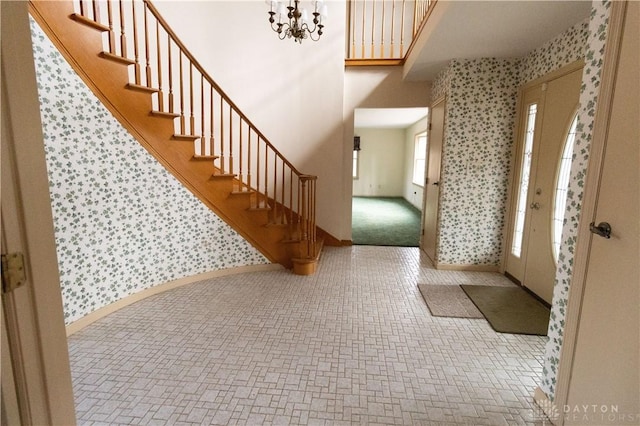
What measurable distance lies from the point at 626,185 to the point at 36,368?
1903mm

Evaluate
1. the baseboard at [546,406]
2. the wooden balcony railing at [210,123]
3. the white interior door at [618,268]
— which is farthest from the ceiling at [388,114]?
the baseboard at [546,406]

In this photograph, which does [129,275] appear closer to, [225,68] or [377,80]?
[225,68]

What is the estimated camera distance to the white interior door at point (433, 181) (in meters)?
3.83

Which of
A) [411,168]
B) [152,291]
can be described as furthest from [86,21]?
[411,168]

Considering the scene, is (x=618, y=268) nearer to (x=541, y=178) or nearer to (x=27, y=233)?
(x=27, y=233)

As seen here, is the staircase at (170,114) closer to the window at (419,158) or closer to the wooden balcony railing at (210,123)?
the wooden balcony railing at (210,123)

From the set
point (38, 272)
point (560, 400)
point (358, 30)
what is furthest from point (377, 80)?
point (38, 272)

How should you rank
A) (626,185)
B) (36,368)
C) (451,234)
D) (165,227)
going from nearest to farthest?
(36,368)
(626,185)
(165,227)
(451,234)

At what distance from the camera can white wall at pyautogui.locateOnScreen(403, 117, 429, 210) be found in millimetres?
7945

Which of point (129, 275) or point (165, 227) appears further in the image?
point (165, 227)

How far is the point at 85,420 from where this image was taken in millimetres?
1545

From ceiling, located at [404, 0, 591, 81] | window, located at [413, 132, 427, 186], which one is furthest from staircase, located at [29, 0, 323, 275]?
window, located at [413, 132, 427, 186]

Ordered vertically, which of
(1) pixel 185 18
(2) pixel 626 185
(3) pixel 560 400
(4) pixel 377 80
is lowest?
(3) pixel 560 400

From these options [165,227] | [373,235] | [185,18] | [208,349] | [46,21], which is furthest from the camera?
[373,235]
